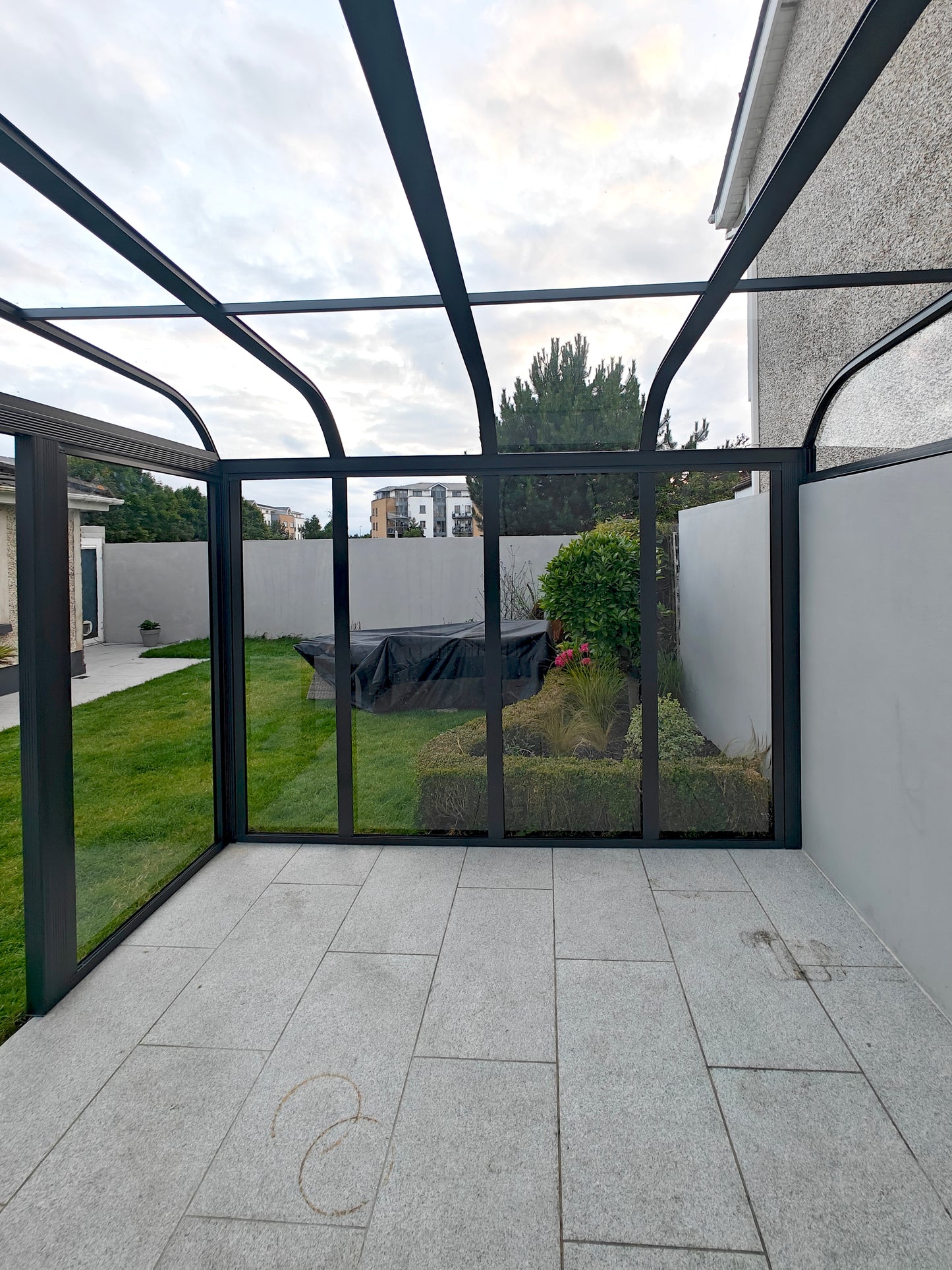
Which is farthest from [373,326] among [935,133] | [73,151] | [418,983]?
[418,983]

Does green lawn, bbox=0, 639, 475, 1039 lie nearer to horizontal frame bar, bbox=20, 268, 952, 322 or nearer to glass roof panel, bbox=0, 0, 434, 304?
horizontal frame bar, bbox=20, 268, 952, 322

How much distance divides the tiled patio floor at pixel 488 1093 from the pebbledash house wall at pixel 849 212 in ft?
8.53

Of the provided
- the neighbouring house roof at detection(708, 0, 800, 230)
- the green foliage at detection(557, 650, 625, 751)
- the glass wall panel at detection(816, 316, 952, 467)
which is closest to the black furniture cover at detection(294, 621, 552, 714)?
the green foliage at detection(557, 650, 625, 751)

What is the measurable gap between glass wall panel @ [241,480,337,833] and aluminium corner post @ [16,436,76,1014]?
61.3 inches

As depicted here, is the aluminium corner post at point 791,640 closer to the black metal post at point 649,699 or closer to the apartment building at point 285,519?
the black metal post at point 649,699

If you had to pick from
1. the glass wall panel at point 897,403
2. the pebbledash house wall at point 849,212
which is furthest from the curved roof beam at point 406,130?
the glass wall panel at point 897,403

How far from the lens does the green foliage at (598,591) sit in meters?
4.50

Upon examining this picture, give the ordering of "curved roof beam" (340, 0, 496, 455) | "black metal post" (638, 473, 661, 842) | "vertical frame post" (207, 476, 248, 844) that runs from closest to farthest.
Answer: "curved roof beam" (340, 0, 496, 455) → "black metal post" (638, 473, 661, 842) → "vertical frame post" (207, 476, 248, 844)

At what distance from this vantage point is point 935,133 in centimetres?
324

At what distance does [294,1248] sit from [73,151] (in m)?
3.15

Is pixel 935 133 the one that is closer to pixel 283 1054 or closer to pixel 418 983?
pixel 418 983

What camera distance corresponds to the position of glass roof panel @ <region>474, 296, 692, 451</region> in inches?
142

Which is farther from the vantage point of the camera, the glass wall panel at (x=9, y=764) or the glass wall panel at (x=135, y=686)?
the glass wall panel at (x=135, y=686)

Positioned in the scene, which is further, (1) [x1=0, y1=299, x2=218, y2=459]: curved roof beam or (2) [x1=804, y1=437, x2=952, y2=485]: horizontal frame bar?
(1) [x1=0, y1=299, x2=218, y2=459]: curved roof beam
